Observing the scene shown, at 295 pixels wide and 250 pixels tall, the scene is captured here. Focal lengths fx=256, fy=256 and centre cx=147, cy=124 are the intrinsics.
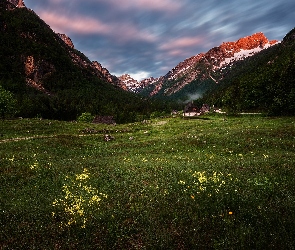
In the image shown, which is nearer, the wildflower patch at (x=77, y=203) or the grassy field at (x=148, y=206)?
the grassy field at (x=148, y=206)

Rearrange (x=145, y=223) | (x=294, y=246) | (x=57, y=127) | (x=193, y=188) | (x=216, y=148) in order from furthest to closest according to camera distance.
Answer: (x=57, y=127) < (x=216, y=148) < (x=193, y=188) < (x=145, y=223) < (x=294, y=246)

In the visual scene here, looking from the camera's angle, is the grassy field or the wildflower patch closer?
the grassy field

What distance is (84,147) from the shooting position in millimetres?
31656

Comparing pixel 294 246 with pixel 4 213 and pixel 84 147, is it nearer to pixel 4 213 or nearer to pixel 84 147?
pixel 4 213

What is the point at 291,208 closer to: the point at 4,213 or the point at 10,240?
the point at 10,240

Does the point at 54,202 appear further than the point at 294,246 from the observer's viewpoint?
Yes

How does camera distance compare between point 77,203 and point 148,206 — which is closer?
point 148,206

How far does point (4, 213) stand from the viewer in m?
11.3

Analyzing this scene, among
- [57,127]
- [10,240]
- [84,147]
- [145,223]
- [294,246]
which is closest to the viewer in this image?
[294,246]

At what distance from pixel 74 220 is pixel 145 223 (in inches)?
115

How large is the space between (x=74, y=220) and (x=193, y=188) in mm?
5991

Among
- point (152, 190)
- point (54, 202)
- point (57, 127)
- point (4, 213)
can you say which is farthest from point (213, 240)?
point (57, 127)

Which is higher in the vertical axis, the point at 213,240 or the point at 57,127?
the point at 57,127

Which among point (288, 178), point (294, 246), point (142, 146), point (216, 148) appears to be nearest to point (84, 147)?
point (142, 146)
